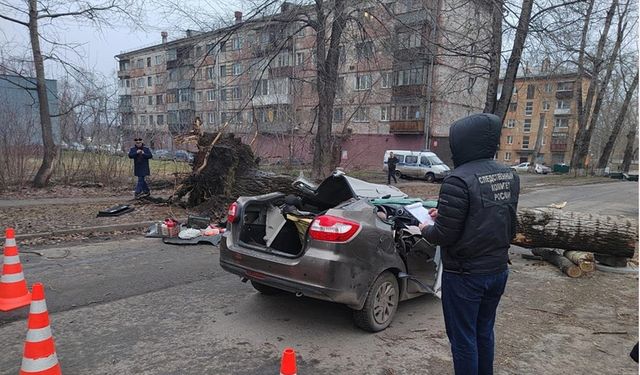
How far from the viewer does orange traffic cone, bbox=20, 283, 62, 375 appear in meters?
2.81

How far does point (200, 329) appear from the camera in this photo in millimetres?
3967

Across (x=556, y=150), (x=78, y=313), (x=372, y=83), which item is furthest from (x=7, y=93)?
(x=556, y=150)

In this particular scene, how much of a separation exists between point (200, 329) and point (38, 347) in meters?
1.40

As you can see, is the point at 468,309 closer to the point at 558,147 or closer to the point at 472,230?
the point at 472,230

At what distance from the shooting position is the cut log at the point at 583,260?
6180 millimetres

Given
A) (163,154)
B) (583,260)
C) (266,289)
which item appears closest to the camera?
A: (266,289)

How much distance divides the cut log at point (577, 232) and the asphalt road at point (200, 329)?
104 inches

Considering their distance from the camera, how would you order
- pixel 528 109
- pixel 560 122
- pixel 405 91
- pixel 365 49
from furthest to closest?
pixel 560 122 < pixel 528 109 < pixel 405 91 < pixel 365 49

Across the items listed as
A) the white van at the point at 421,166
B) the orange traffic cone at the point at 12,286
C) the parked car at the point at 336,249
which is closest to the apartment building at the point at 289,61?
the orange traffic cone at the point at 12,286

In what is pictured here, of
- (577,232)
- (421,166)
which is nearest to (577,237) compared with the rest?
(577,232)

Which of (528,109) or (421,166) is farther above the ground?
(528,109)

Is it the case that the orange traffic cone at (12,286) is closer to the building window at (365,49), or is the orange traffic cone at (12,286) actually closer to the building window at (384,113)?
the building window at (365,49)

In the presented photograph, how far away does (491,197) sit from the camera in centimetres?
261

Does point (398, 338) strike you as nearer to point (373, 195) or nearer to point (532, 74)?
point (373, 195)
